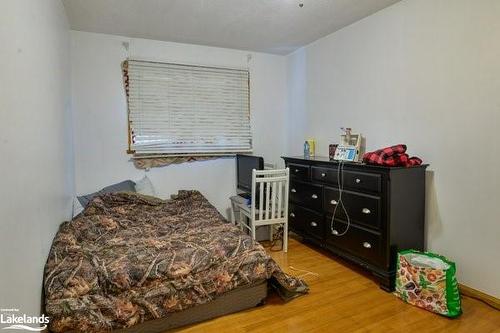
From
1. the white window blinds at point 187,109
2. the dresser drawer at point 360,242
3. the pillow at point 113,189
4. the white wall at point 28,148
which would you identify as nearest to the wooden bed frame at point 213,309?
the white wall at point 28,148

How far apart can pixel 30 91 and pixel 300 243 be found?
2.93 meters

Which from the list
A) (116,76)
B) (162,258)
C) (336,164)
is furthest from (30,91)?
(336,164)

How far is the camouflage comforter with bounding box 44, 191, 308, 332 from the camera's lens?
5.49 ft

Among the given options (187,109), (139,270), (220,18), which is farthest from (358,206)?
(187,109)

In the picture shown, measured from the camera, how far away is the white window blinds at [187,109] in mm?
3611

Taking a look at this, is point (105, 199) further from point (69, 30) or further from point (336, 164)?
point (336, 164)

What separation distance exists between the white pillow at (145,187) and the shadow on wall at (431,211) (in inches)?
114

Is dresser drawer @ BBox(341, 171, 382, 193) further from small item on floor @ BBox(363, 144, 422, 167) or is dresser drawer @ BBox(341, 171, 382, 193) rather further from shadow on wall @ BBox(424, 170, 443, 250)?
shadow on wall @ BBox(424, 170, 443, 250)

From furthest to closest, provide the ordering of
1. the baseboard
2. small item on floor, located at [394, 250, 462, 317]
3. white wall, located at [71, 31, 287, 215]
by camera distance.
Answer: white wall, located at [71, 31, 287, 215]
the baseboard
small item on floor, located at [394, 250, 462, 317]

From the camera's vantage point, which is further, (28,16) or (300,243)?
(300,243)

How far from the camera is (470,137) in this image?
2211mm

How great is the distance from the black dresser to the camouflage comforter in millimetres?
638

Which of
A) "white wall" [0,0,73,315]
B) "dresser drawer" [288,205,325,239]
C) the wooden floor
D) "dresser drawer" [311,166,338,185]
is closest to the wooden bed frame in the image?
the wooden floor

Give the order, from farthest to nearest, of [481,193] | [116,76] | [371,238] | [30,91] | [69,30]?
[116,76]
[69,30]
[371,238]
[481,193]
[30,91]
